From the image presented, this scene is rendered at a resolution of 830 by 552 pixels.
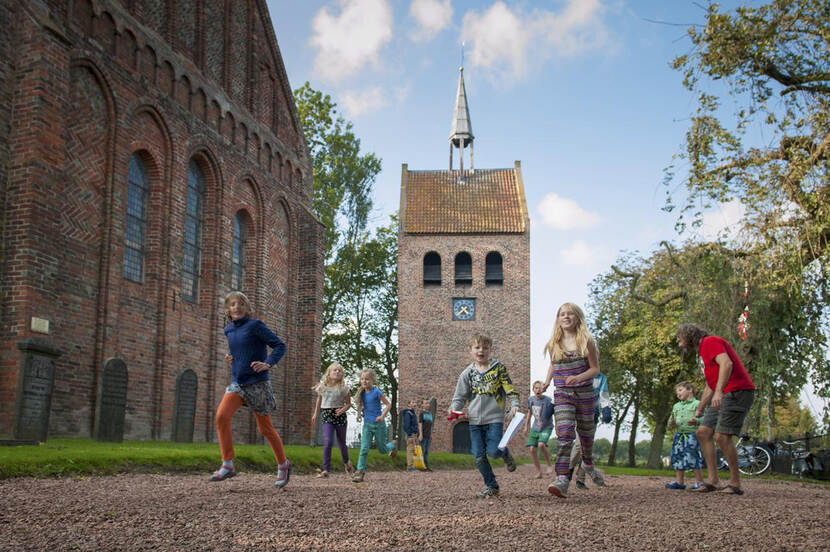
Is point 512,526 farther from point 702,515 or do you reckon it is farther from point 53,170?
point 53,170

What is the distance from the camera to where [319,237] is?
26.2 metres

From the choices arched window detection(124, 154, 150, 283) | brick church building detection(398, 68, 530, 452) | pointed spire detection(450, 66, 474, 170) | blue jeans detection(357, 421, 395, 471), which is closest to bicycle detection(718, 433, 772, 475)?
blue jeans detection(357, 421, 395, 471)

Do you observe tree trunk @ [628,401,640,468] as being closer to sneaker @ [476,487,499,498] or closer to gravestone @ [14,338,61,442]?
gravestone @ [14,338,61,442]

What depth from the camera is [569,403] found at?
24.0 ft

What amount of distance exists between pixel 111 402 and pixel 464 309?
2474 cm

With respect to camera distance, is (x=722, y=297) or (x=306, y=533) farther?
(x=722, y=297)

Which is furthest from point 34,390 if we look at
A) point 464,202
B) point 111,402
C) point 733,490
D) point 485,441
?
point 464,202

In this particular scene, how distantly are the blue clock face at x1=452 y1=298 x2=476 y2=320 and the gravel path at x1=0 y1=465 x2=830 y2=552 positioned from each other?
31040mm

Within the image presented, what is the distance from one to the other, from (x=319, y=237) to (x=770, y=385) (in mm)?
14840

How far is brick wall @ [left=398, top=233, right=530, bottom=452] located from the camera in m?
37.7

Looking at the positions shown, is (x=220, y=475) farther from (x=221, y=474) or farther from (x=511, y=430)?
(x=511, y=430)

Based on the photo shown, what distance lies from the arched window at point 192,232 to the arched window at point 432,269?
2004 cm

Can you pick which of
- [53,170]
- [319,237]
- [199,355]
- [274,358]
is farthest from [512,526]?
Result: [319,237]

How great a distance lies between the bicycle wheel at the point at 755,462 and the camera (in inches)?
722
